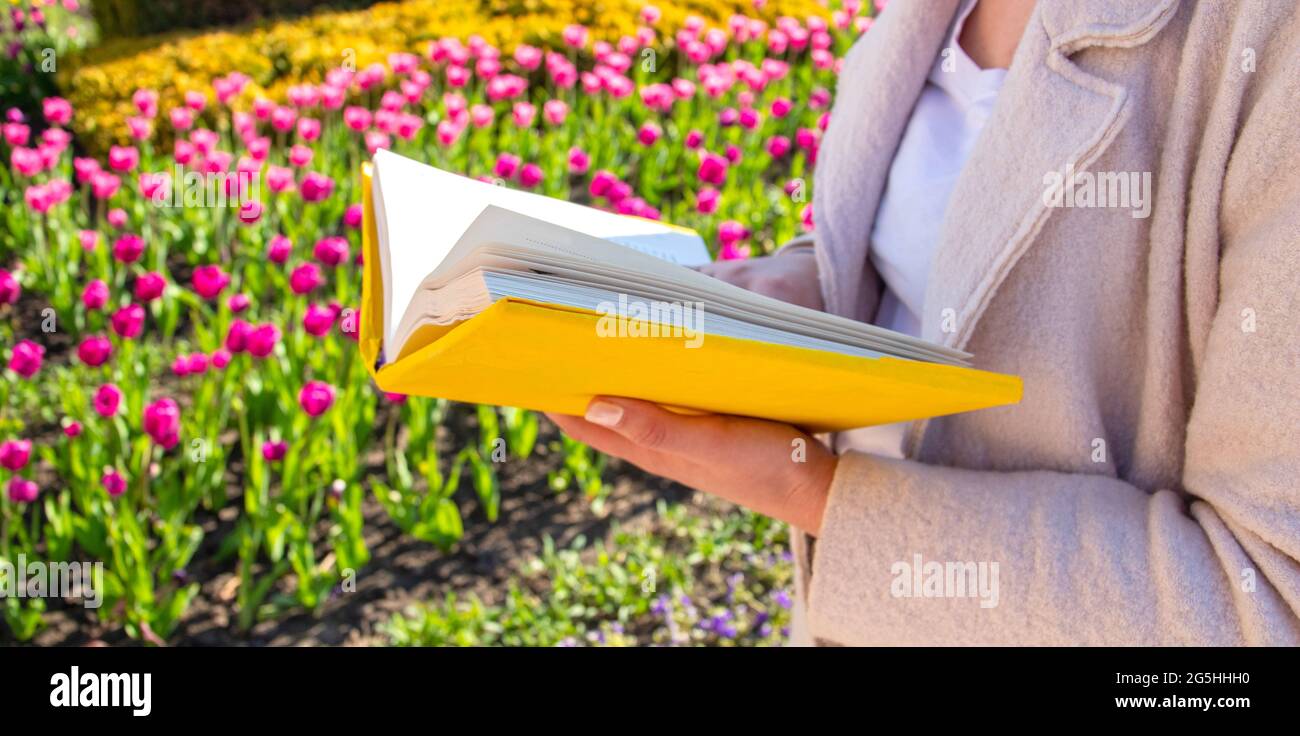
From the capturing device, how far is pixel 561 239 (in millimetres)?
837

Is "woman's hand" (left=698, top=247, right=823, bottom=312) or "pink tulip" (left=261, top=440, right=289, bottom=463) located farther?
"pink tulip" (left=261, top=440, right=289, bottom=463)

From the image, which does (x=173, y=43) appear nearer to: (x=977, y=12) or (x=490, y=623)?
(x=490, y=623)

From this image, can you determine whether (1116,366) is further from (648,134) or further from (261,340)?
(648,134)

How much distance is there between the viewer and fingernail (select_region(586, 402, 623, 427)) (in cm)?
95

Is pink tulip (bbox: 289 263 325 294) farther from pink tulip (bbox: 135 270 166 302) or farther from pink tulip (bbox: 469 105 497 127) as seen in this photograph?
pink tulip (bbox: 469 105 497 127)

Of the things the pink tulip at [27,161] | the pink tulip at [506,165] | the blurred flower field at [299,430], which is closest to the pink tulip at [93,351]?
the blurred flower field at [299,430]

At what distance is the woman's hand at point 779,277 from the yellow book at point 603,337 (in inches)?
10.9

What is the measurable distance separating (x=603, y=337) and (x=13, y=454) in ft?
5.97

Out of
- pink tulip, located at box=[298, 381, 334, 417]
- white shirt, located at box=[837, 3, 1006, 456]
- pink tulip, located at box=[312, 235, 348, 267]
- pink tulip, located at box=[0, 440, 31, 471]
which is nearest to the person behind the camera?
white shirt, located at box=[837, 3, 1006, 456]

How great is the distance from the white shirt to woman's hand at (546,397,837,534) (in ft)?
0.61

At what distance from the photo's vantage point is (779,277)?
1313 millimetres

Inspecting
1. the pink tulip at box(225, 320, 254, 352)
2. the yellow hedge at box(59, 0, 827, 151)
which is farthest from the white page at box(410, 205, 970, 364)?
the yellow hedge at box(59, 0, 827, 151)

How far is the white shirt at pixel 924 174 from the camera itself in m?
1.17
